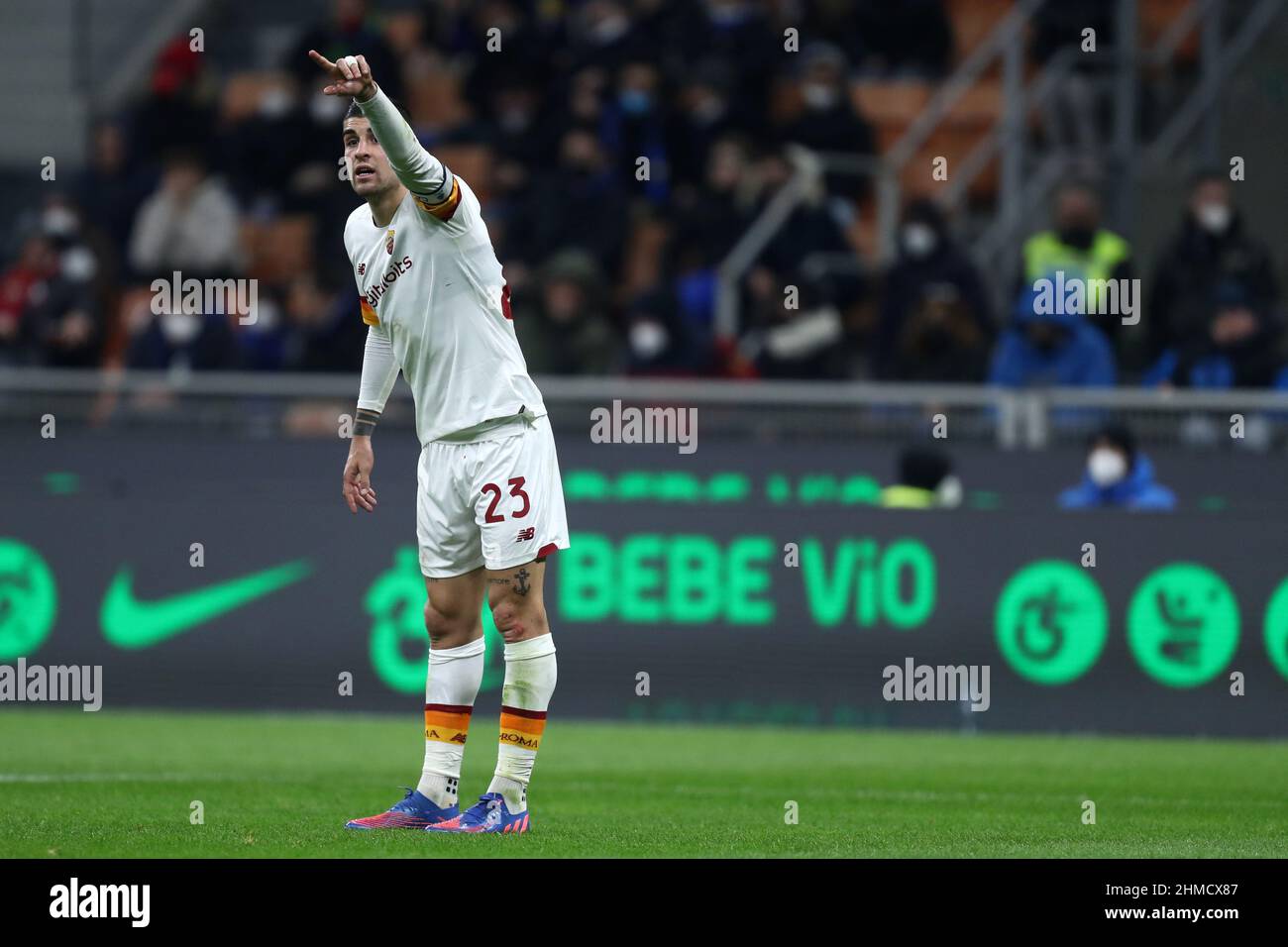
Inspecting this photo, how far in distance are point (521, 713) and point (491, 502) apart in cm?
81

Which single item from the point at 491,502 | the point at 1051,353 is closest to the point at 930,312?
the point at 1051,353

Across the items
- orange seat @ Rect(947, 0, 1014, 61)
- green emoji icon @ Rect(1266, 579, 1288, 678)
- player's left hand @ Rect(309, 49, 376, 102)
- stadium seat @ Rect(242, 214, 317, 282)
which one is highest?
orange seat @ Rect(947, 0, 1014, 61)

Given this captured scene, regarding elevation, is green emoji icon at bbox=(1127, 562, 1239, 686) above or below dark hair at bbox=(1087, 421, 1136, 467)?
below

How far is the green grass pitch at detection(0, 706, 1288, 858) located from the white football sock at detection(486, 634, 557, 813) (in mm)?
231

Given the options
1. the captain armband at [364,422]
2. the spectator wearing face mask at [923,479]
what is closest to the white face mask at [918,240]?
the spectator wearing face mask at [923,479]

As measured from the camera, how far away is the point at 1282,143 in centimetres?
1952

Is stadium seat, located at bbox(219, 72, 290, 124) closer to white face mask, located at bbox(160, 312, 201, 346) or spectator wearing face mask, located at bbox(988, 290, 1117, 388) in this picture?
white face mask, located at bbox(160, 312, 201, 346)

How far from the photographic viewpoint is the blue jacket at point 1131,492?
47.6ft

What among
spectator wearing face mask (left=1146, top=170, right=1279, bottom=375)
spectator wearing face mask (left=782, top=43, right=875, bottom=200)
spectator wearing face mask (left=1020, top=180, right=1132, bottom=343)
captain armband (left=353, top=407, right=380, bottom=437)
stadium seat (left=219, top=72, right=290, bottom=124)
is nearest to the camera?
captain armband (left=353, top=407, right=380, bottom=437)

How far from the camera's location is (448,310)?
8.49 meters

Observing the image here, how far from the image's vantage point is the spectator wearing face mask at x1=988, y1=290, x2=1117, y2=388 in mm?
15562

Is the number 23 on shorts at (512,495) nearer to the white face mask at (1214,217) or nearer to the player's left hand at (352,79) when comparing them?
the player's left hand at (352,79)

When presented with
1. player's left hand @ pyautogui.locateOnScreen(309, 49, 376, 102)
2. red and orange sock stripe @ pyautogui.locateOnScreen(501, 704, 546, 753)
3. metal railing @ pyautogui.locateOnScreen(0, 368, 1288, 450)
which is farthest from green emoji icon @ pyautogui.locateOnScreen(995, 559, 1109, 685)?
player's left hand @ pyautogui.locateOnScreen(309, 49, 376, 102)
